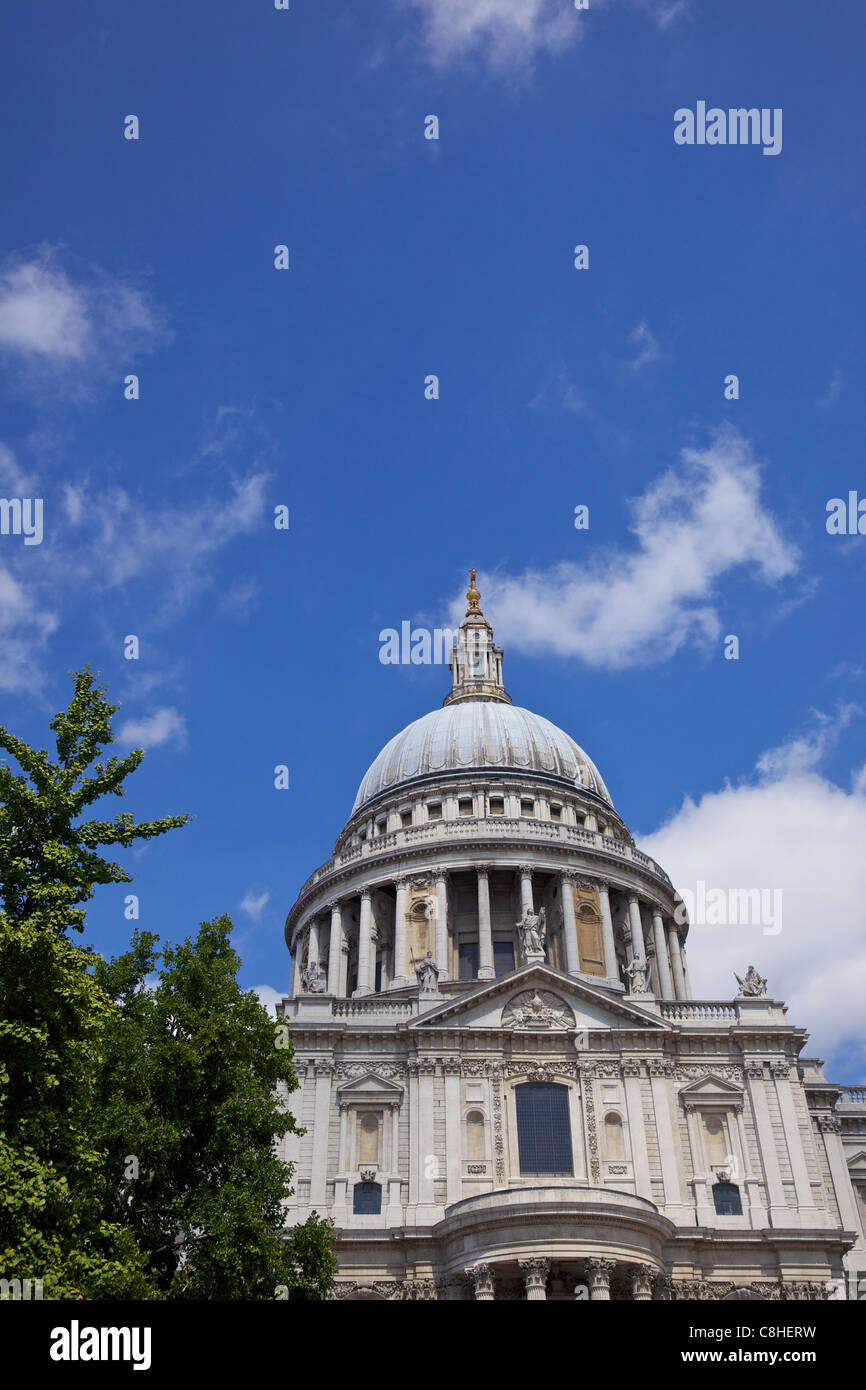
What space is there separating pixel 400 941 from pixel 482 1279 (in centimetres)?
2372

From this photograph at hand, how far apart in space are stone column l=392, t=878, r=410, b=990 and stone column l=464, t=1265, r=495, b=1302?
67.9 feet

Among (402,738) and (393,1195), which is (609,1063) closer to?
(393,1195)

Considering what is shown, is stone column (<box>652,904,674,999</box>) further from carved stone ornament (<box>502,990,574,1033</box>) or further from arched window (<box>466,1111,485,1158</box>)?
arched window (<box>466,1111,485,1158</box>)

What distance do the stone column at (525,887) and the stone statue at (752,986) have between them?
1321 centimetres

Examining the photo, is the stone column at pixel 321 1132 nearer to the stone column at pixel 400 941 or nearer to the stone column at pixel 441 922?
the stone column at pixel 441 922

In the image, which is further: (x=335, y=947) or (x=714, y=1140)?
(x=335, y=947)

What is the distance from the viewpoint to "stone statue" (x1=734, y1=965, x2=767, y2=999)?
49.0 meters

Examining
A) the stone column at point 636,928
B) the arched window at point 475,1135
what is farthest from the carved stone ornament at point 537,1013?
the stone column at point 636,928

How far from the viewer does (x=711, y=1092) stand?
4591 centimetres

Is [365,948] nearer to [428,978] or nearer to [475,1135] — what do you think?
[428,978]

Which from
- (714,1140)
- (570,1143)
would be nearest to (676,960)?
(714,1140)

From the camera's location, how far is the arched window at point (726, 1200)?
43.4 metres
